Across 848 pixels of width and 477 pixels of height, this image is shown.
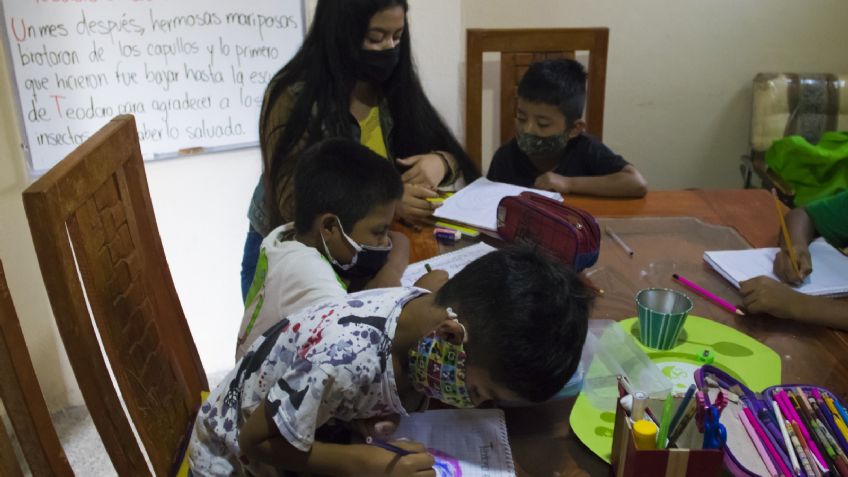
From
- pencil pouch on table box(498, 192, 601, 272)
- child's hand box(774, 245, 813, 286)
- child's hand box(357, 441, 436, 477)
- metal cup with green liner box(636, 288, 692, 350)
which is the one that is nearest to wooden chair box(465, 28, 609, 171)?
pencil pouch on table box(498, 192, 601, 272)

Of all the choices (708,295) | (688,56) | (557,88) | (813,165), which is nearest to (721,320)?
(708,295)

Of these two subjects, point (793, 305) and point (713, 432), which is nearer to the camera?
point (713, 432)

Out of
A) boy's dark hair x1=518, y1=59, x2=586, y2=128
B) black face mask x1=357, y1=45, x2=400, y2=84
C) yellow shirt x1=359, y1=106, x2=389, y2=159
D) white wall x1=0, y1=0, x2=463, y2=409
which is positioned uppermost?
black face mask x1=357, y1=45, x2=400, y2=84

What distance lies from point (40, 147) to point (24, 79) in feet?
0.66

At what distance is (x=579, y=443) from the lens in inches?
35.5

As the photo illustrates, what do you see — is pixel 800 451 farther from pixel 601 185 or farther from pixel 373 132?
pixel 373 132

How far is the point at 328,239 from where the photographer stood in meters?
1.22

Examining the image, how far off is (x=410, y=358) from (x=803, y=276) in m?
0.82

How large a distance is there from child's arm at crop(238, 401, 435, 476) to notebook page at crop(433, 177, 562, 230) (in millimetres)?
708

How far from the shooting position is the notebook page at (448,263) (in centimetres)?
131

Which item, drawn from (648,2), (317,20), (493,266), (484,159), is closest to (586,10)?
(648,2)

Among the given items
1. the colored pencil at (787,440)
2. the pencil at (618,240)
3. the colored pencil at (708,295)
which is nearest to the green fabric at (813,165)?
the pencil at (618,240)

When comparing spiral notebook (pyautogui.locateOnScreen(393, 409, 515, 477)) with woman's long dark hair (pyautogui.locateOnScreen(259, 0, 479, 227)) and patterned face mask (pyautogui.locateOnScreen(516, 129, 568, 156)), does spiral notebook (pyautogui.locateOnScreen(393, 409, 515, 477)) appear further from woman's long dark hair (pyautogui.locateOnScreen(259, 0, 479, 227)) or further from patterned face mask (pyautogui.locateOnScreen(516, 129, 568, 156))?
patterned face mask (pyautogui.locateOnScreen(516, 129, 568, 156))

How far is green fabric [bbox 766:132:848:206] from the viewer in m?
2.41
